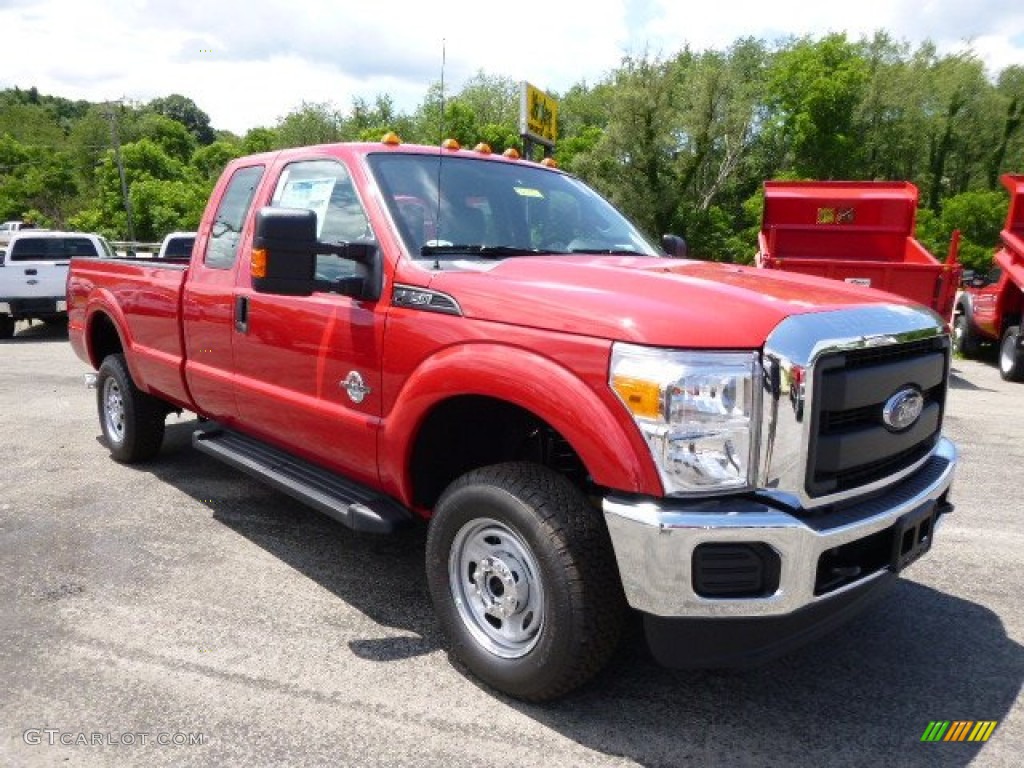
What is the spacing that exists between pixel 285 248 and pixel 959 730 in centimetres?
289

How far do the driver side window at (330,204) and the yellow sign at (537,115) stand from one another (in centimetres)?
786

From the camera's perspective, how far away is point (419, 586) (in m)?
3.86

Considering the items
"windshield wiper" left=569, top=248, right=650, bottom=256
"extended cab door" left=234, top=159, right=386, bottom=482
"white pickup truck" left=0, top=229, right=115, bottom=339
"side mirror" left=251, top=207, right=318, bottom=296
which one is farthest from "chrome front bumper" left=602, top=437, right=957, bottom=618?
"white pickup truck" left=0, top=229, right=115, bottom=339

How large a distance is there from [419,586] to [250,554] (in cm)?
100

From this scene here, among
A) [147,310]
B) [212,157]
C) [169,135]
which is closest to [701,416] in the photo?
[147,310]

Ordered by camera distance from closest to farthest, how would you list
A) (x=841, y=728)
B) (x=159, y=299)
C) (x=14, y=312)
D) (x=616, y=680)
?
(x=841, y=728)
(x=616, y=680)
(x=159, y=299)
(x=14, y=312)

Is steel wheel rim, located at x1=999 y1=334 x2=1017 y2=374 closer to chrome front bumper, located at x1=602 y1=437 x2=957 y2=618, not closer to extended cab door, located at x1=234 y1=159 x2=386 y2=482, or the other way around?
chrome front bumper, located at x1=602 y1=437 x2=957 y2=618

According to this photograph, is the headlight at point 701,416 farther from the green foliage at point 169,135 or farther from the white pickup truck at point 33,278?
the green foliage at point 169,135

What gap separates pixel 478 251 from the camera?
3.39 metres

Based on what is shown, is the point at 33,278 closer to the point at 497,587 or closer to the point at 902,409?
the point at 497,587

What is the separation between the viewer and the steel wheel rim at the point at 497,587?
279 centimetres

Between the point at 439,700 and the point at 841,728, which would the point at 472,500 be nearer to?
the point at 439,700

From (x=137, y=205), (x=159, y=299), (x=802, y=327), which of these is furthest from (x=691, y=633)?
(x=137, y=205)

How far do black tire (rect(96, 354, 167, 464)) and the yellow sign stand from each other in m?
7.20
